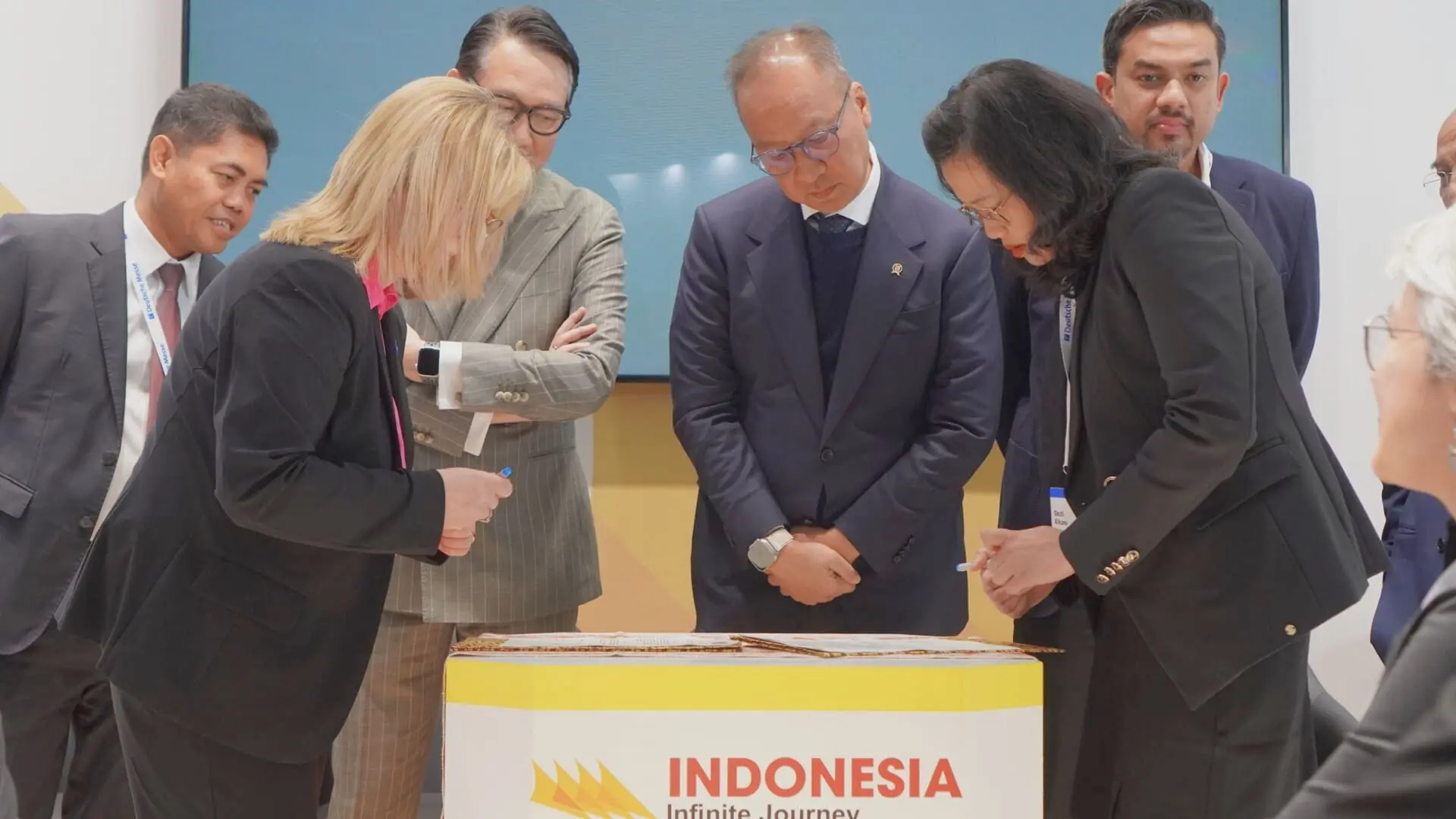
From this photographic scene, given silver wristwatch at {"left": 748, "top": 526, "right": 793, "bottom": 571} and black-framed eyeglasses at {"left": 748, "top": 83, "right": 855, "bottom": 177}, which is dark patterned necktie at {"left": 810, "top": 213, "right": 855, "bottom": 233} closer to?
black-framed eyeglasses at {"left": 748, "top": 83, "right": 855, "bottom": 177}

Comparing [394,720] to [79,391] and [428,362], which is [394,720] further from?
[79,391]

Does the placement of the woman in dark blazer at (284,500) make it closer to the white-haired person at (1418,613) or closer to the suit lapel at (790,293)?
the suit lapel at (790,293)

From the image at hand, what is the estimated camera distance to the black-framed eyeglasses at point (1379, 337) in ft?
4.09

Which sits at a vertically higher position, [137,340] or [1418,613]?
[137,340]

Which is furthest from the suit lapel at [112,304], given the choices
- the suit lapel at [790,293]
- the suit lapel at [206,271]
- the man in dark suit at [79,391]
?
the suit lapel at [790,293]

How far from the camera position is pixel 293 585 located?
187 centimetres

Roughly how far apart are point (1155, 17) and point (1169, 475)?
1.50m

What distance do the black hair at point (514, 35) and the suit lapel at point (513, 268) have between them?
26 centimetres

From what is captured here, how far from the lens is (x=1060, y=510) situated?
2.10 metres

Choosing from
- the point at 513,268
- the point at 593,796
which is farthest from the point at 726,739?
the point at 513,268

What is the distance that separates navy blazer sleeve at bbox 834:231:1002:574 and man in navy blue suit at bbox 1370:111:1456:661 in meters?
1.21

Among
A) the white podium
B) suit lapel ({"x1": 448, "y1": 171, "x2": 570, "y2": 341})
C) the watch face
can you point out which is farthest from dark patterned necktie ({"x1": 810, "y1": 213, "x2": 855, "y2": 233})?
the white podium

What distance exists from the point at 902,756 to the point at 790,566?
0.93 metres

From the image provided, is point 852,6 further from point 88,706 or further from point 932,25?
point 88,706
